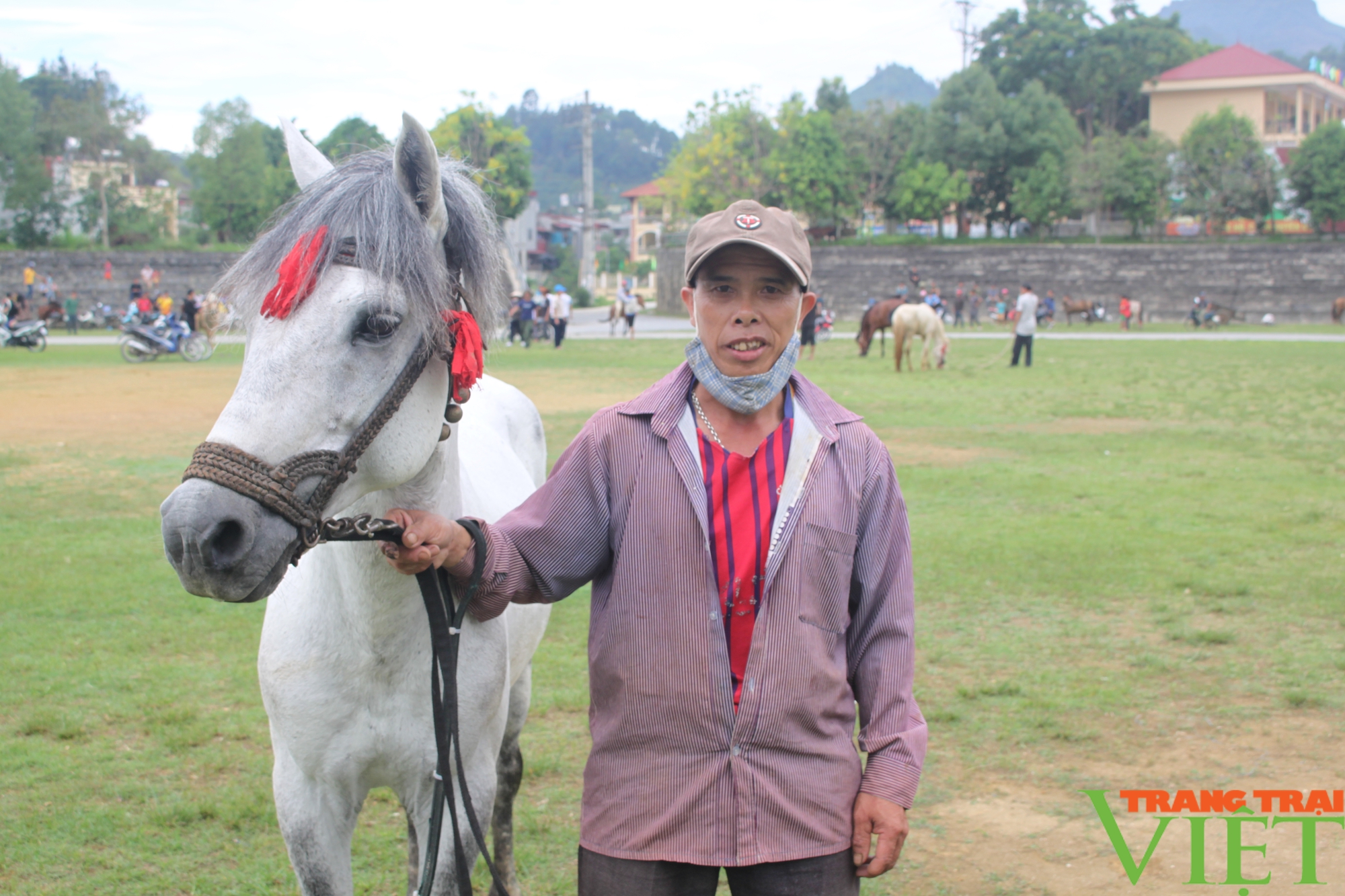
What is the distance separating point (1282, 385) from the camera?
17422mm

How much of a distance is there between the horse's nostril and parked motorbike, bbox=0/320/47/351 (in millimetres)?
27413

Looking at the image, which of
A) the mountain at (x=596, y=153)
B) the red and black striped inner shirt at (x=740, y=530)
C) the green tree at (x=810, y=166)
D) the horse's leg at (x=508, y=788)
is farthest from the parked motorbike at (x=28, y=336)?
the mountain at (x=596, y=153)

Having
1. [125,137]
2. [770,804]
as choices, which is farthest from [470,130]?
[770,804]

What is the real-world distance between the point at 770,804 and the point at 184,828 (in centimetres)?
272

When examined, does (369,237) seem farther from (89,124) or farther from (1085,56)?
(1085,56)

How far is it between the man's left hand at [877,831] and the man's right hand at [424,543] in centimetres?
88

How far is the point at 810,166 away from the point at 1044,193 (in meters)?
11.5

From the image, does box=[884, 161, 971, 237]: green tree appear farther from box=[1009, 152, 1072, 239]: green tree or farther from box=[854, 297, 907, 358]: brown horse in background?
box=[854, 297, 907, 358]: brown horse in background

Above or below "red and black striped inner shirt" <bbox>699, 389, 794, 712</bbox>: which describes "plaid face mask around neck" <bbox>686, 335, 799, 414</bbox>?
above

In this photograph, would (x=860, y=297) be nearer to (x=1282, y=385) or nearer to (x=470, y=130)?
(x=470, y=130)

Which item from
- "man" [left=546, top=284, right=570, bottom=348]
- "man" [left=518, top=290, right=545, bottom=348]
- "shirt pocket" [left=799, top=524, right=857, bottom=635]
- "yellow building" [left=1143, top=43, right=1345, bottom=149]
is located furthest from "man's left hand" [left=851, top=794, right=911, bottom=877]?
"yellow building" [left=1143, top=43, right=1345, bottom=149]

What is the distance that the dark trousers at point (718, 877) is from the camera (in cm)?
189

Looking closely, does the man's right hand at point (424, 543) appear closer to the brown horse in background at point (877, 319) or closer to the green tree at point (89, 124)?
the brown horse in background at point (877, 319)

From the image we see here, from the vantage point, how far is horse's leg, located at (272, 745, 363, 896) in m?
2.31
